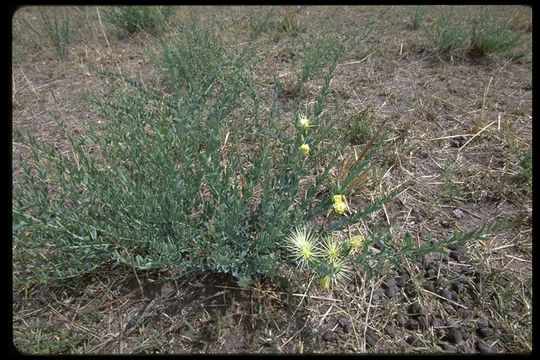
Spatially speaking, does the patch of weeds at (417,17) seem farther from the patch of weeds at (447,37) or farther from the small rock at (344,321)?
the small rock at (344,321)

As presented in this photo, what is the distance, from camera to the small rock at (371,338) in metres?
1.31

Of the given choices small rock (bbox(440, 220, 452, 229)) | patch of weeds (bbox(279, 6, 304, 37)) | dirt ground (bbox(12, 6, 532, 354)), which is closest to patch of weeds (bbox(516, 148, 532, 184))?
dirt ground (bbox(12, 6, 532, 354))

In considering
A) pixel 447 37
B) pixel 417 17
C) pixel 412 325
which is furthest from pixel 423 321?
pixel 417 17

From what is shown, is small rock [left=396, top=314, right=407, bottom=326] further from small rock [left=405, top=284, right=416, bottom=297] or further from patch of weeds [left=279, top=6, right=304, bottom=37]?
patch of weeds [left=279, top=6, right=304, bottom=37]

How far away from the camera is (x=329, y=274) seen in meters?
1.21

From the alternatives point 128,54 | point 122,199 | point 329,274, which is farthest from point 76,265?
Answer: point 128,54

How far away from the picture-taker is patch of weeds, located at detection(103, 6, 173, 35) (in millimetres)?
3105

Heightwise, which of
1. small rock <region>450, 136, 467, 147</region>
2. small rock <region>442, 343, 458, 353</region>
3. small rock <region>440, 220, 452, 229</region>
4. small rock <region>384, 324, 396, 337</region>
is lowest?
small rock <region>442, 343, 458, 353</region>

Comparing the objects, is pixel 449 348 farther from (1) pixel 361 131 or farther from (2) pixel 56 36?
(2) pixel 56 36

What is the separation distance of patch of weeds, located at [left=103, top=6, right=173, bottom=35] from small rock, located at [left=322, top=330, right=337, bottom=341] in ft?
9.20

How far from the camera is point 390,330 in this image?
4.38ft
